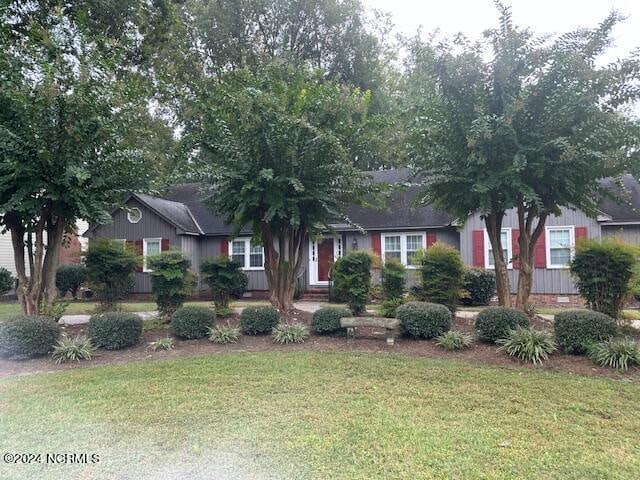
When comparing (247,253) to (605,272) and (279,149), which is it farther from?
(605,272)

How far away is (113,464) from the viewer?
10.2 feet

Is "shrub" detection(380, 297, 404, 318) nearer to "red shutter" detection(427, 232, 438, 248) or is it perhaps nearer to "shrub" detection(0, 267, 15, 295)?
"red shutter" detection(427, 232, 438, 248)

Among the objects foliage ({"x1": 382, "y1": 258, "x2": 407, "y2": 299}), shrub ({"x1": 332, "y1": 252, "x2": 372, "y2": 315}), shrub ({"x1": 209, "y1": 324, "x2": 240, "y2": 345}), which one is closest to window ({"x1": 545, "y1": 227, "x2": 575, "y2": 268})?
foliage ({"x1": 382, "y1": 258, "x2": 407, "y2": 299})

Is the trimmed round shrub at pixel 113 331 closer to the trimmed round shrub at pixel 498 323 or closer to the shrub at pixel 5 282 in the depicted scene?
the trimmed round shrub at pixel 498 323

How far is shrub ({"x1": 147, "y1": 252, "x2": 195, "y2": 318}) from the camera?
26.8 ft

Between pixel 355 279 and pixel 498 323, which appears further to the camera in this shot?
pixel 355 279

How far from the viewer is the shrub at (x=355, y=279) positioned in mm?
8320

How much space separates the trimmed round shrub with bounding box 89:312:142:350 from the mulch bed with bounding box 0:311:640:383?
12 centimetres

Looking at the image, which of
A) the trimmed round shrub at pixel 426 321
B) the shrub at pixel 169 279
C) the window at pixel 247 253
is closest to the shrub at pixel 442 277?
the trimmed round shrub at pixel 426 321

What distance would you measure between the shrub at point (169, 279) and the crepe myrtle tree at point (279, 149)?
138 centimetres

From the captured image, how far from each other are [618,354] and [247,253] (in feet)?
42.3

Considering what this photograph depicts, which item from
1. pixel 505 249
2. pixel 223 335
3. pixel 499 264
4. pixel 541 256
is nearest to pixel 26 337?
pixel 223 335

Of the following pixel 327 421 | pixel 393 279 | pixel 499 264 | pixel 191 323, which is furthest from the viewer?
pixel 393 279

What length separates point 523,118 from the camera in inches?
269
